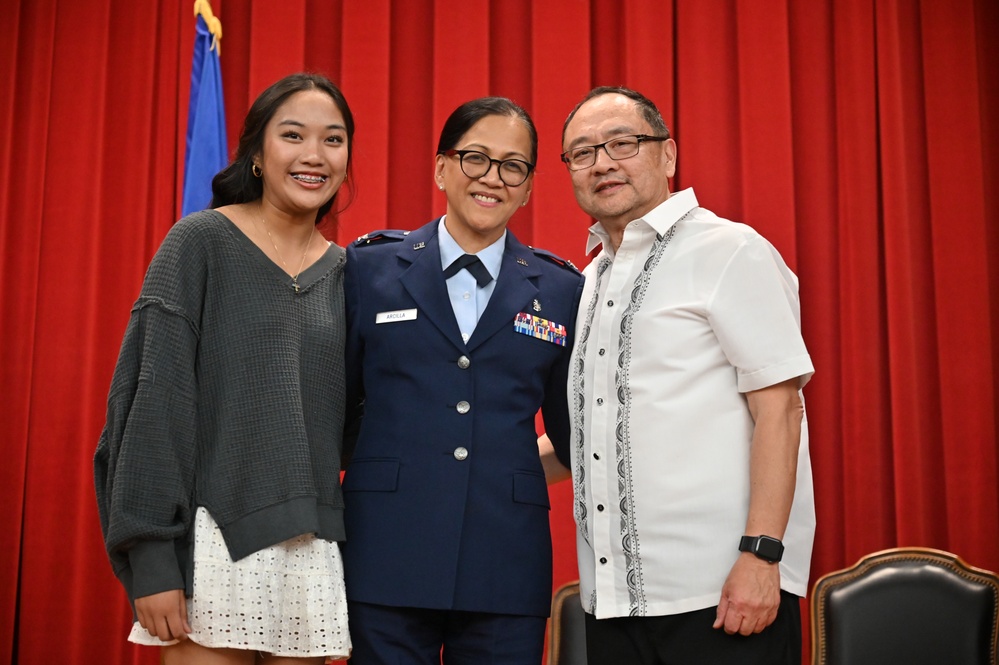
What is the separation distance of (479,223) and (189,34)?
2634mm

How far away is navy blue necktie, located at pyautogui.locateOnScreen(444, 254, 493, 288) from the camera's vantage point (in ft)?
6.52

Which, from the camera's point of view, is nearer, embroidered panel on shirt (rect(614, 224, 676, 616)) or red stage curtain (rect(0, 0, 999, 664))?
embroidered panel on shirt (rect(614, 224, 676, 616))

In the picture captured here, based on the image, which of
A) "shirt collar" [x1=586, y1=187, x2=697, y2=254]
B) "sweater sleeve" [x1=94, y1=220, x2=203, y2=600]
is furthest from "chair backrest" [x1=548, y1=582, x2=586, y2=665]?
"sweater sleeve" [x1=94, y1=220, x2=203, y2=600]

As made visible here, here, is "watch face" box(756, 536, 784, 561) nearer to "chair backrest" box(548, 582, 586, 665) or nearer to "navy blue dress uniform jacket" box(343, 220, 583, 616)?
"navy blue dress uniform jacket" box(343, 220, 583, 616)

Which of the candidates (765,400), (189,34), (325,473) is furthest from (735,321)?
(189,34)

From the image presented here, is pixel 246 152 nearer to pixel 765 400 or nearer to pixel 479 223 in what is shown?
pixel 479 223

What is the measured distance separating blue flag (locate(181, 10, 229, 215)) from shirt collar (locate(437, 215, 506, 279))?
187 cm

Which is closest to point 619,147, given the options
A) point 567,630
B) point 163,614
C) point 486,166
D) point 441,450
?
point 486,166

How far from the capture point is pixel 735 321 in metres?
1.75

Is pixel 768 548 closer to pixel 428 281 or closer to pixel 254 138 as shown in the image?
pixel 428 281

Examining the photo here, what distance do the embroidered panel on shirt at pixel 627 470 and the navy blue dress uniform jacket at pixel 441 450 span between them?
0.63 ft

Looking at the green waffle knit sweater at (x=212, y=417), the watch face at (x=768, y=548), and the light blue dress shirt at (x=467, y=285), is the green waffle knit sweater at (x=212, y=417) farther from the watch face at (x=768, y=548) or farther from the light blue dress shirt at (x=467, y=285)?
the watch face at (x=768, y=548)

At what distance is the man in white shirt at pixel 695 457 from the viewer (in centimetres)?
169

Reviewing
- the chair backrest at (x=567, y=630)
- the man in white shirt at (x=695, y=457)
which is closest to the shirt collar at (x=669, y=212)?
the man in white shirt at (x=695, y=457)
